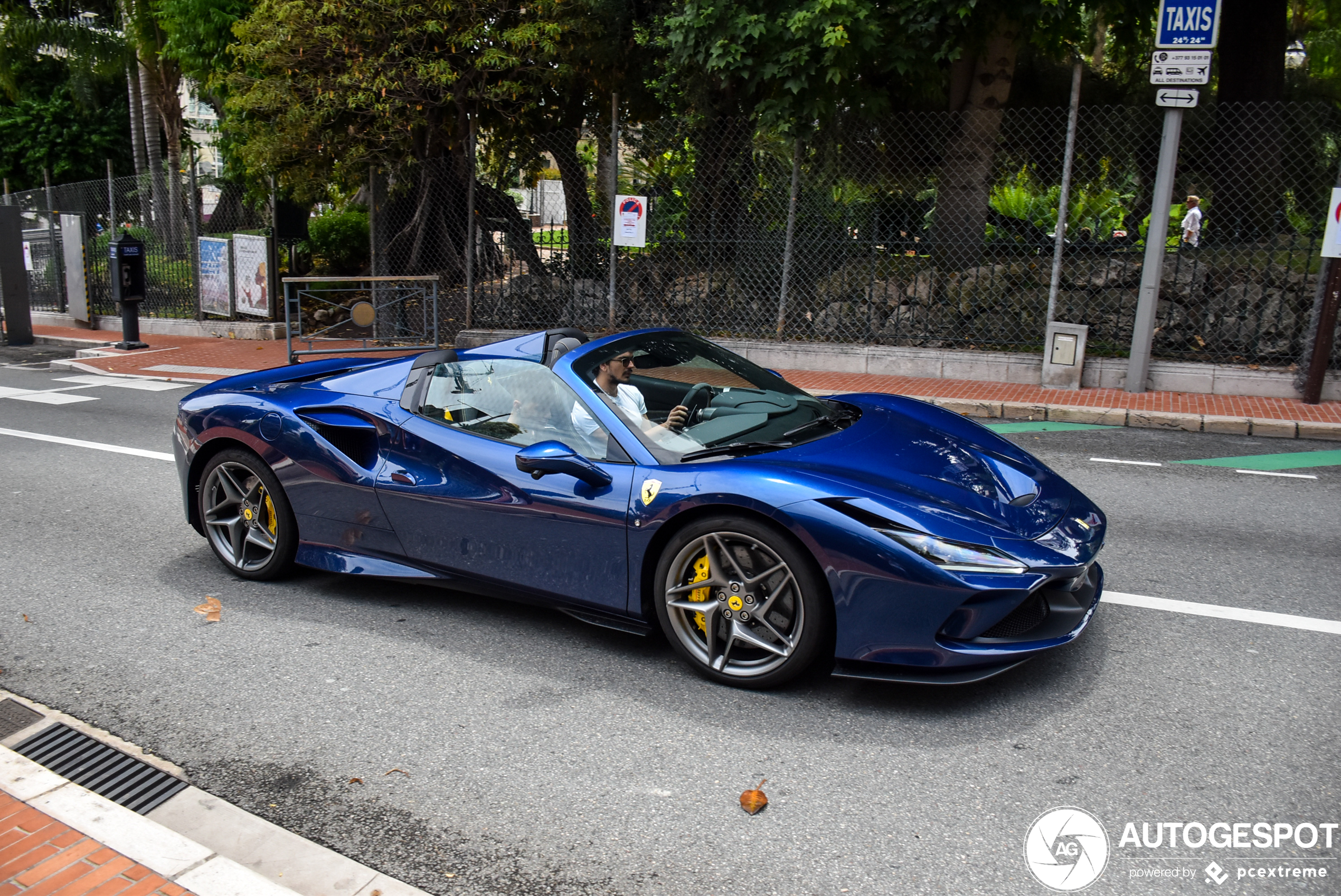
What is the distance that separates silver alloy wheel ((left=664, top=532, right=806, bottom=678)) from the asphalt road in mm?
158

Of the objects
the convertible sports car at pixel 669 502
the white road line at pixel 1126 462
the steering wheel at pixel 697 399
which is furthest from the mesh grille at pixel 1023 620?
the white road line at pixel 1126 462

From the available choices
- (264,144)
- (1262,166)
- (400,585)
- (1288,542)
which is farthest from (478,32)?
(1288,542)

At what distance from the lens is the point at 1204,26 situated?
9508 mm

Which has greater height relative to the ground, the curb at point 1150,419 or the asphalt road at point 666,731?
the curb at point 1150,419

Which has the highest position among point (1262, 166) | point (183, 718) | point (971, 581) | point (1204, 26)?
point (1204, 26)

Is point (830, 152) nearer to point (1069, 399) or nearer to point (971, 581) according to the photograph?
point (1069, 399)

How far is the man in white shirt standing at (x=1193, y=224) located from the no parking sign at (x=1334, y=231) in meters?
1.33

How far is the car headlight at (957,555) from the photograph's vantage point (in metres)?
3.37

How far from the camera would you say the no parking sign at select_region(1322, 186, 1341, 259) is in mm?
9055

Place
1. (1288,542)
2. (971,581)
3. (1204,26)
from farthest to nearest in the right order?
(1204,26) < (1288,542) < (971,581)

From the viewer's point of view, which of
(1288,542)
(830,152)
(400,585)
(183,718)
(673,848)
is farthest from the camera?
(830,152)

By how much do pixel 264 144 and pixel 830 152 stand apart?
26.4 feet

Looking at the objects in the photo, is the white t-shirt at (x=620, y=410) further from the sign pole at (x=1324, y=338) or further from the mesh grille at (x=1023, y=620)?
the sign pole at (x=1324, y=338)

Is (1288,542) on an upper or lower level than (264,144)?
lower
